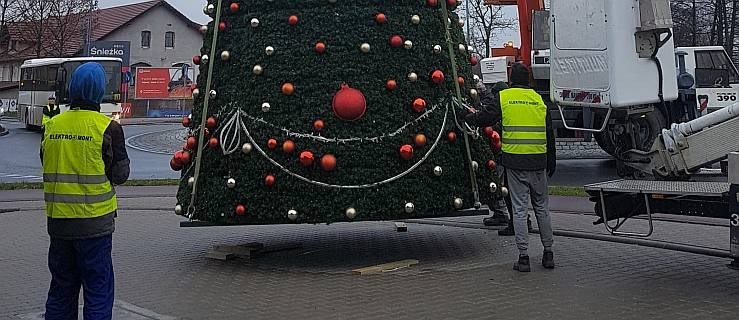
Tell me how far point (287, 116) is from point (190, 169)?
1198mm

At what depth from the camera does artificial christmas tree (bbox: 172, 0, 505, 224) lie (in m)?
7.98

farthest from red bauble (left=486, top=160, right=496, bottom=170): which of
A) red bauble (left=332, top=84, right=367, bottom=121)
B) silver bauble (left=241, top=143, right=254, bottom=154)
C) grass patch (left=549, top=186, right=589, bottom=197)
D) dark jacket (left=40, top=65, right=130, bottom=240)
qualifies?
grass patch (left=549, top=186, right=589, bottom=197)

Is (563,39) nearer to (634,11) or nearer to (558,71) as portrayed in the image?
(558,71)

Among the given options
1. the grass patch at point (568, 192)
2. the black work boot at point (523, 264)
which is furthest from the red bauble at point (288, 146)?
the grass patch at point (568, 192)

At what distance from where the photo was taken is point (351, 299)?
6.95m

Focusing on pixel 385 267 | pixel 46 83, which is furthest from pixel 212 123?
pixel 46 83

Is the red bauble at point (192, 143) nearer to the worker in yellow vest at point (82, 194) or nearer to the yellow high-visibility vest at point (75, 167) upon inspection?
the worker in yellow vest at point (82, 194)

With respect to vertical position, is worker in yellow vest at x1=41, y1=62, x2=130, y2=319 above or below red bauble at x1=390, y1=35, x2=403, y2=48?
below

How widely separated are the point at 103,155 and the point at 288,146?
2664 mm

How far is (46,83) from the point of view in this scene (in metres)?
37.4

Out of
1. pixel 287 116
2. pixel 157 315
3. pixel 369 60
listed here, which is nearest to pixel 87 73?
pixel 157 315

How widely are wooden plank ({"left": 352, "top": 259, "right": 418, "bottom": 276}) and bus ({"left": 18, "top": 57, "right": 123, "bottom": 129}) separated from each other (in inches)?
1030

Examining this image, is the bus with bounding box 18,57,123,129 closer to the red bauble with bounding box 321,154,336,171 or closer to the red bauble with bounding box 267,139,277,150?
the red bauble with bounding box 267,139,277,150

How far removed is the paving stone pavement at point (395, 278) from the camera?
21.6 ft
